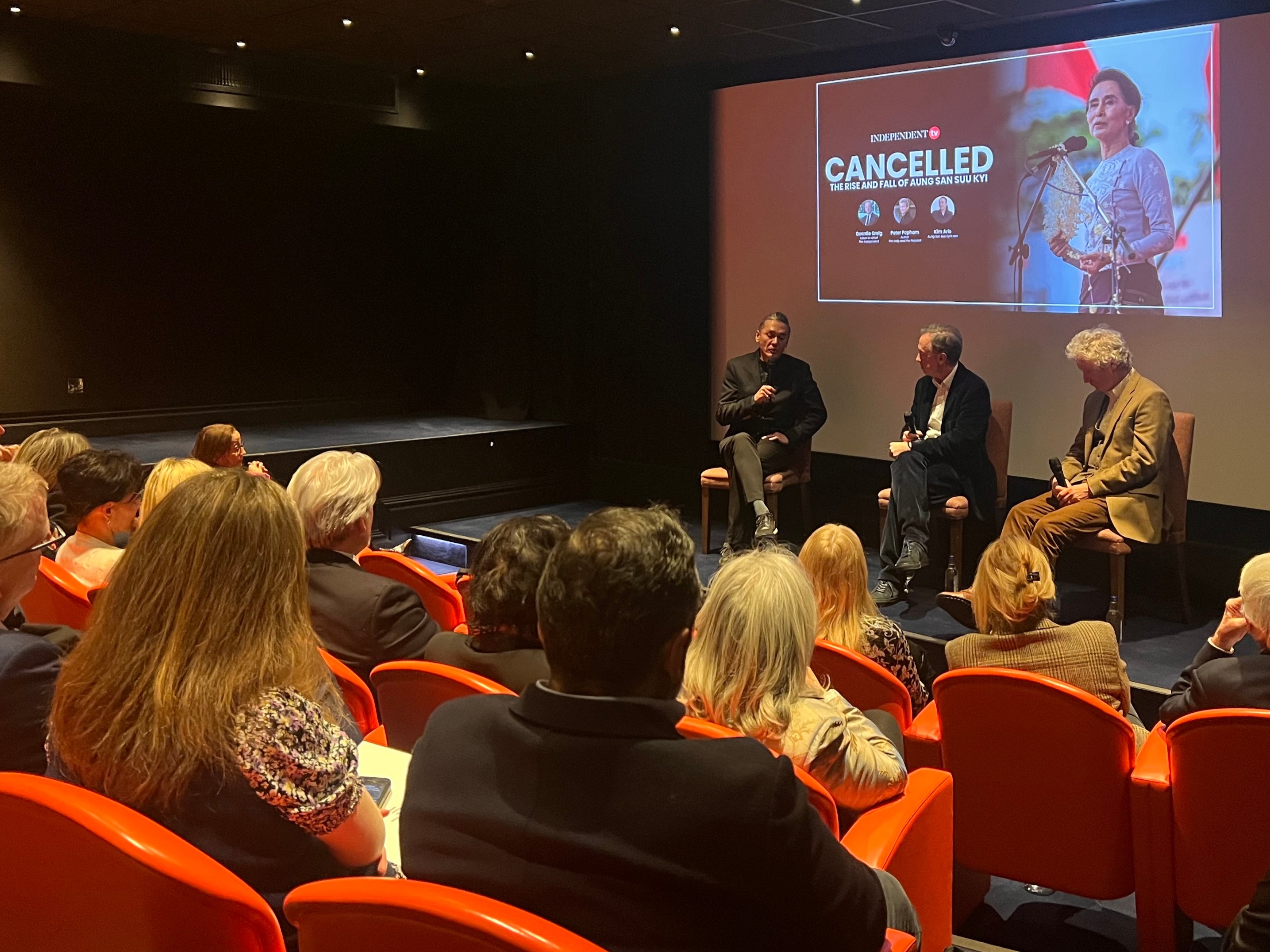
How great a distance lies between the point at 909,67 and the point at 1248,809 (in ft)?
16.8

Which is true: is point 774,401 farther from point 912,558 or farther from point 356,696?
point 356,696

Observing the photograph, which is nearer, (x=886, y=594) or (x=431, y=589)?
(x=431, y=589)

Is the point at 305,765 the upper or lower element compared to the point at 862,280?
lower

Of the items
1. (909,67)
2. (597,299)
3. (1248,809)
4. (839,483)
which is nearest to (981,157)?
(909,67)

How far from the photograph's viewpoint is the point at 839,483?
7.03 meters

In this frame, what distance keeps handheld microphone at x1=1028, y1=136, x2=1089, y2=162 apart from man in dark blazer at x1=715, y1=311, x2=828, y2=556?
1.49 metres

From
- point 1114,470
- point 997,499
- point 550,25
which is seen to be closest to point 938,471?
point 997,499

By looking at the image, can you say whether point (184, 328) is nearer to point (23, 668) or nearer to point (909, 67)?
point (909, 67)

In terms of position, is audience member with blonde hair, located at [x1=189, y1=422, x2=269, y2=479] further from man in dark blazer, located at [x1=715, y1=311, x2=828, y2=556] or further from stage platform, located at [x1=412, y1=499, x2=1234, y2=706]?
man in dark blazer, located at [x1=715, y1=311, x2=828, y2=556]

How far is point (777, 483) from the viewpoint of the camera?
603 centimetres

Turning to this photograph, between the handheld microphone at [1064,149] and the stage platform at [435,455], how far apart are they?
3608 millimetres

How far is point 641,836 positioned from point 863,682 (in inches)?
61.4

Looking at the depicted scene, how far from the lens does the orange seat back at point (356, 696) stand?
229cm

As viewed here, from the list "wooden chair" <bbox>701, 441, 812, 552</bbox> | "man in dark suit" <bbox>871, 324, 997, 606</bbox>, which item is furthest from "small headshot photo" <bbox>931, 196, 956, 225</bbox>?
"wooden chair" <bbox>701, 441, 812, 552</bbox>
